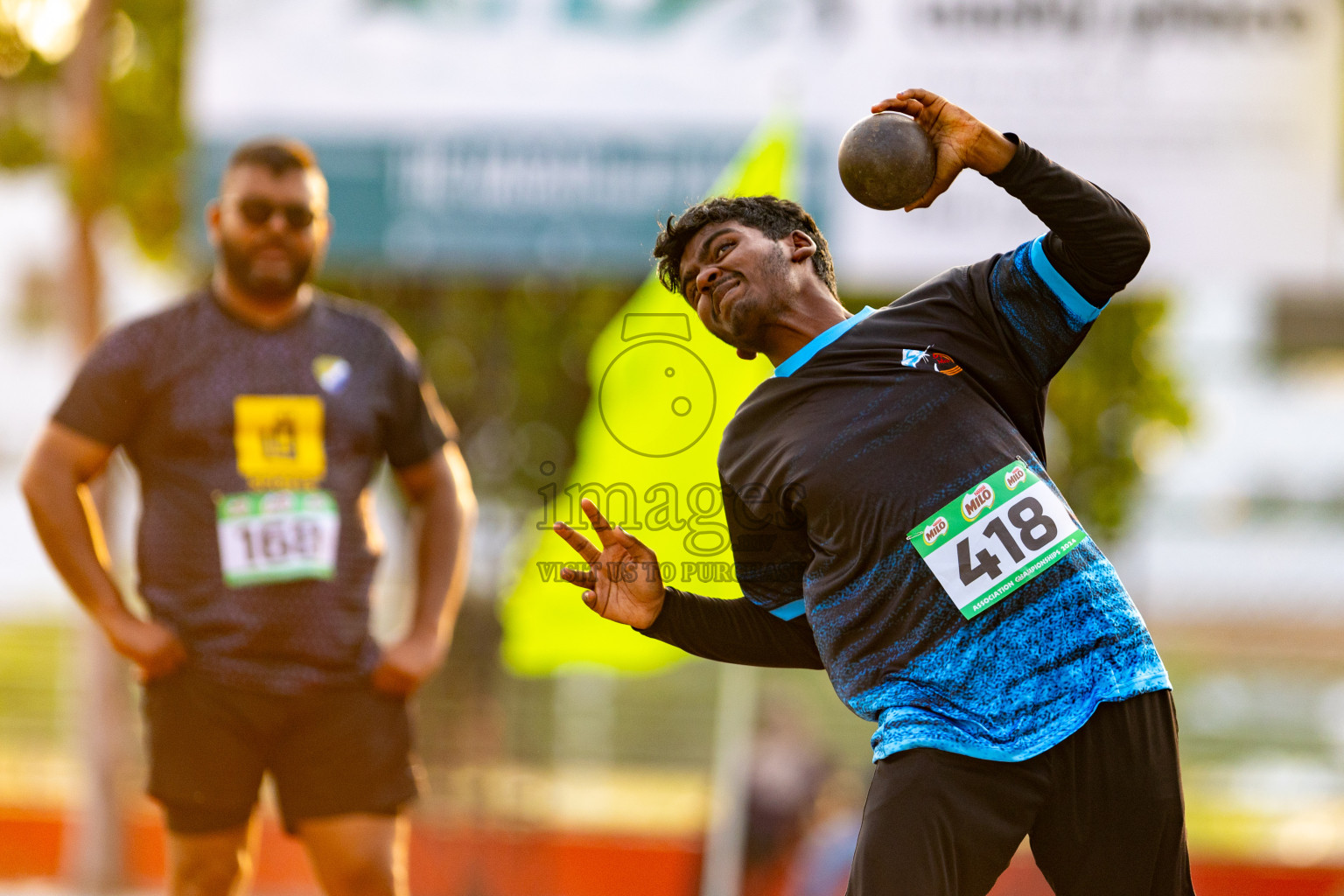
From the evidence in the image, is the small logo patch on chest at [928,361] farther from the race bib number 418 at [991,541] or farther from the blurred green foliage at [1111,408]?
the blurred green foliage at [1111,408]

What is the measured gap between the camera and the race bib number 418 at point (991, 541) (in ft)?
7.68

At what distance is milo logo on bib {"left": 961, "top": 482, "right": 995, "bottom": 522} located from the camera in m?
2.36

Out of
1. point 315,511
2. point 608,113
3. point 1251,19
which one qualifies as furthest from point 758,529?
point 1251,19

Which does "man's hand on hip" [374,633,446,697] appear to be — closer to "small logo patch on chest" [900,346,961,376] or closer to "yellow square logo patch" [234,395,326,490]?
"yellow square logo patch" [234,395,326,490]

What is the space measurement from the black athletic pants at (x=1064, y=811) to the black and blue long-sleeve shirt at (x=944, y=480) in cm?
4

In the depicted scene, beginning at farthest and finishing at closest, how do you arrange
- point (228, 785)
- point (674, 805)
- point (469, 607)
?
point (674, 805) → point (469, 607) → point (228, 785)

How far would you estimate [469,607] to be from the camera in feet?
26.2

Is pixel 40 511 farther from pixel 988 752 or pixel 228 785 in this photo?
pixel 988 752

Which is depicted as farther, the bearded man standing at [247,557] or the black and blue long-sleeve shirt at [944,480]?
the bearded man standing at [247,557]

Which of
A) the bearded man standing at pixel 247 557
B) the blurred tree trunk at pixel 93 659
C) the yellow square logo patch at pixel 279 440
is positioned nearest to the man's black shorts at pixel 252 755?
the bearded man standing at pixel 247 557

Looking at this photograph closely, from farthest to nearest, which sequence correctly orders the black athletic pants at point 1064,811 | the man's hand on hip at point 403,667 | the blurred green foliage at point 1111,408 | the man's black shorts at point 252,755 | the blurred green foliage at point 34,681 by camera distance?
the blurred green foliage at point 34,681 → the blurred green foliage at point 1111,408 → the man's hand on hip at point 403,667 → the man's black shorts at point 252,755 → the black athletic pants at point 1064,811

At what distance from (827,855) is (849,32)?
4005 millimetres

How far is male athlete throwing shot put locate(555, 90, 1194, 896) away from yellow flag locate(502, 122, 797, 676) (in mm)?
505

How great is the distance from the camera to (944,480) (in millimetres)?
2379
